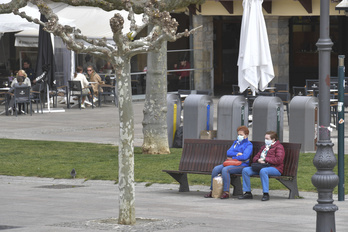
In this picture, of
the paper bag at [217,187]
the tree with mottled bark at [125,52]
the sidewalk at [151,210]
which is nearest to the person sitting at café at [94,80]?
the sidewalk at [151,210]

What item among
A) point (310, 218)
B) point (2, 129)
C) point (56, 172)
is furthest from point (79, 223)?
point (2, 129)

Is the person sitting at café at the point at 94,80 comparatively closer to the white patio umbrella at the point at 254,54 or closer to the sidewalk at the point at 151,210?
the white patio umbrella at the point at 254,54

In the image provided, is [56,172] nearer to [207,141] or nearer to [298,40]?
[207,141]

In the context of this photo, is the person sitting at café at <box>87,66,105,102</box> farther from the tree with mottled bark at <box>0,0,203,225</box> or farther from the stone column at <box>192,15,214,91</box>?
the tree with mottled bark at <box>0,0,203,225</box>

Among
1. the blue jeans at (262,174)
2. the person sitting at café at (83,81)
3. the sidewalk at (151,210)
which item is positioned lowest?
the sidewalk at (151,210)

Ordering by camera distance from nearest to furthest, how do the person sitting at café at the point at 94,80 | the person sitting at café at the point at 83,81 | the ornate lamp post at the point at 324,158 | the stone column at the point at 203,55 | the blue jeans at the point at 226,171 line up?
the ornate lamp post at the point at 324,158 → the blue jeans at the point at 226,171 → the person sitting at café at the point at 83,81 → the person sitting at café at the point at 94,80 → the stone column at the point at 203,55

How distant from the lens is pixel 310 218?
10.2 metres

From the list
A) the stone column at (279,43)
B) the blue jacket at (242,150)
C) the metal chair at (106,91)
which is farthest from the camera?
the stone column at (279,43)

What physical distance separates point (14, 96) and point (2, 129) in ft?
10.9

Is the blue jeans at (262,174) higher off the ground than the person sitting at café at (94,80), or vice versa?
the person sitting at café at (94,80)

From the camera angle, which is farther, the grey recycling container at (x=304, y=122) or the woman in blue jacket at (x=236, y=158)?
the grey recycling container at (x=304, y=122)

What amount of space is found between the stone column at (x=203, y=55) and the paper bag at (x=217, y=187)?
20.8 meters

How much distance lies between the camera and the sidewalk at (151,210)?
964 cm

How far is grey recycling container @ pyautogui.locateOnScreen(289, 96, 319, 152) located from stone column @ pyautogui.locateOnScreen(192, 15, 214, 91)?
1618cm
